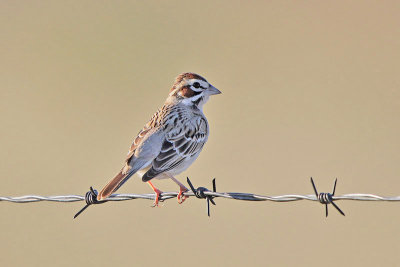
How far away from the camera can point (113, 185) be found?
6973mm

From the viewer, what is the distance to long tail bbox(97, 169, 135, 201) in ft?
22.3

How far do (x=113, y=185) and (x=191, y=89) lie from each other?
234 centimetres

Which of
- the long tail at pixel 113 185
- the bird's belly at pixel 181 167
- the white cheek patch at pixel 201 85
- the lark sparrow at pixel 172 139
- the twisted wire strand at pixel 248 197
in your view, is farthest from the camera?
the white cheek patch at pixel 201 85

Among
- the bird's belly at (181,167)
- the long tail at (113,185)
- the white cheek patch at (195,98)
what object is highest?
the white cheek patch at (195,98)

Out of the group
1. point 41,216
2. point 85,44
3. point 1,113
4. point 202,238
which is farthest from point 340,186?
point 85,44

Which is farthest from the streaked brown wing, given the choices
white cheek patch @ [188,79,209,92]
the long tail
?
white cheek patch @ [188,79,209,92]

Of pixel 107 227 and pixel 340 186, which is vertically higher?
pixel 340 186

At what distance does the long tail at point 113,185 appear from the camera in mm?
6809

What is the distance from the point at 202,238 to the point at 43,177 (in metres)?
3.92

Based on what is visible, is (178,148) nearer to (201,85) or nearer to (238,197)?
(201,85)

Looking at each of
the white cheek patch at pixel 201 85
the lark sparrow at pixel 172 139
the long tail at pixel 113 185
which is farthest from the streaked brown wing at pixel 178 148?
the white cheek patch at pixel 201 85

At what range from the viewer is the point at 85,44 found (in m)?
20.8

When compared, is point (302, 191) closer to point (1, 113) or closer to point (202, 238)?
point (202, 238)

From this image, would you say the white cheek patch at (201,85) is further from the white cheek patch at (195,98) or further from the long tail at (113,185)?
the long tail at (113,185)
